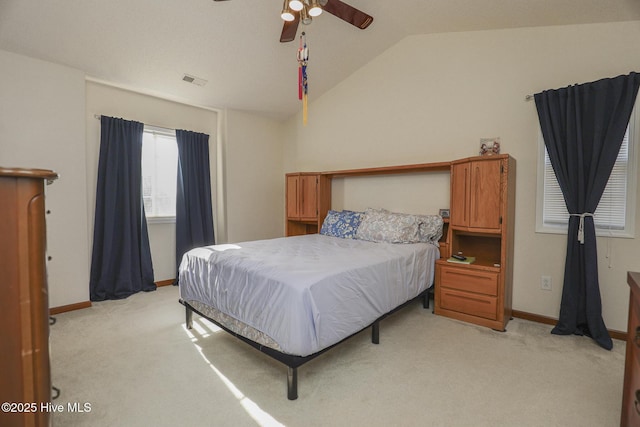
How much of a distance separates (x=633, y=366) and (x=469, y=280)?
5.12ft

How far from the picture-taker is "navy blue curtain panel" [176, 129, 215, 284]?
3.92 meters

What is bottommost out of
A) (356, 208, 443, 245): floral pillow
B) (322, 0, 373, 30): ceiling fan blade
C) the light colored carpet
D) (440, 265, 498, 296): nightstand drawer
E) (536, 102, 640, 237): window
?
the light colored carpet

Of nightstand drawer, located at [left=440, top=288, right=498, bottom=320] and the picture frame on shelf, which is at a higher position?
the picture frame on shelf

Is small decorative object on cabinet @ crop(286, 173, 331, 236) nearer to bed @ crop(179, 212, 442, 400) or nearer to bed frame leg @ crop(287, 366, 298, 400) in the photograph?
bed @ crop(179, 212, 442, 400)

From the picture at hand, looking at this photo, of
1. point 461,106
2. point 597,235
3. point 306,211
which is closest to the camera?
point 597,235

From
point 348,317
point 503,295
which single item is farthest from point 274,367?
point 503,295

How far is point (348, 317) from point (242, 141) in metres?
3.34

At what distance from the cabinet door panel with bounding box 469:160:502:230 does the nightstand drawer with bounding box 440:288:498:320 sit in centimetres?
64

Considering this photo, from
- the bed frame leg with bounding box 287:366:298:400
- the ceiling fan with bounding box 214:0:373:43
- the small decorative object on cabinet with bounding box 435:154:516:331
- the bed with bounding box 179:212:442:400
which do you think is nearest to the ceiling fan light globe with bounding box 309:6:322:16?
the ceiling fan with bounding box 214:0:373:43

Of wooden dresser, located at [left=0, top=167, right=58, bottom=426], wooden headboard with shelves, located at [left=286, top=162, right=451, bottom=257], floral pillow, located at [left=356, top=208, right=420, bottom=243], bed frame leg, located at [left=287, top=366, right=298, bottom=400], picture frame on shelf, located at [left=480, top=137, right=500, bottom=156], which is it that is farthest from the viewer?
wooden headboard with shelves, located at [left=286, top=162, right=451, bottom=257]

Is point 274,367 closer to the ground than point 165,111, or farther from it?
closer to the ground

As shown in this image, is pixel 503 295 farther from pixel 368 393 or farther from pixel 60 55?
pixel 60 55

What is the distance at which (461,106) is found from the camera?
321cm

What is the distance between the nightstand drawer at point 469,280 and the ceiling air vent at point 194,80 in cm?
335
